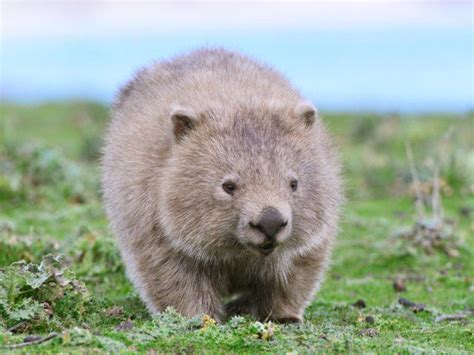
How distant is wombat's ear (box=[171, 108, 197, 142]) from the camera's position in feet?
23.7

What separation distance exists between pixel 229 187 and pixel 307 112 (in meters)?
1.20

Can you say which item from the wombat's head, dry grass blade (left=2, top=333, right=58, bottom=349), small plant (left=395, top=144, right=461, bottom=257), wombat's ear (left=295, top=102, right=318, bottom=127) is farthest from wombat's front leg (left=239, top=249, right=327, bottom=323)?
small plant (left=395, top=144, right=461, bottom=257)

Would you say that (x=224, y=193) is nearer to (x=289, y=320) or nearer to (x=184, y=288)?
(x=184, y=288)

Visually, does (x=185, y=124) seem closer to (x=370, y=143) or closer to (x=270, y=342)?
(x=270, y=342)

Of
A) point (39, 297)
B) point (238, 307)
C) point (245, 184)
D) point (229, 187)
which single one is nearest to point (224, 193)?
point (229, 187)

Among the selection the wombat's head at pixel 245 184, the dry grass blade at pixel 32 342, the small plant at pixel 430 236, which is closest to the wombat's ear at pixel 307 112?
the wombat's head at pixel 245 184

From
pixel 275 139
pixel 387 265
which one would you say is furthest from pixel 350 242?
pixel 275 139

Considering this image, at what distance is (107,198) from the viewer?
8664 mm

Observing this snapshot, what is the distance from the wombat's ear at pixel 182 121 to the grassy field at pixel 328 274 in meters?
1.45

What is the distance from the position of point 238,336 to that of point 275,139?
5.44ft

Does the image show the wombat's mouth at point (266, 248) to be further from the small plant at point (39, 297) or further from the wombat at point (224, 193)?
the small plant at point (39, 297)

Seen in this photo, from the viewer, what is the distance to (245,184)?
670cm

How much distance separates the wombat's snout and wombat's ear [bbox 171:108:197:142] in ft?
3.88

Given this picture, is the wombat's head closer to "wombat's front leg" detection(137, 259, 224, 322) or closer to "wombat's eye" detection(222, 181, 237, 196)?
"wombat's eye" detection(222, 181, 237, 196)
